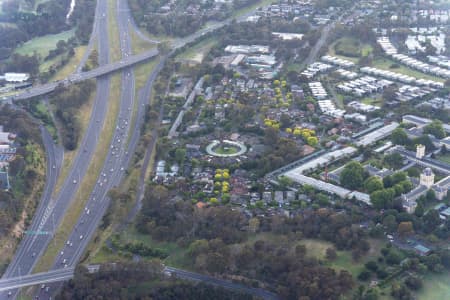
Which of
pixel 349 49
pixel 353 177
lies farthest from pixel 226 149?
pixel 349 49

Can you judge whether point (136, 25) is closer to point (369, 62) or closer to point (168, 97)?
point (168, 97)

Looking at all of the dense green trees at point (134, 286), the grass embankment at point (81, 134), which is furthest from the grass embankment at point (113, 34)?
the dense green trees at point (134, 286)

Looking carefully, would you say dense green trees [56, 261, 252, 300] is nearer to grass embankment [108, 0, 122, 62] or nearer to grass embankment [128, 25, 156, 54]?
grass embankment [108, 0, 122, 62]

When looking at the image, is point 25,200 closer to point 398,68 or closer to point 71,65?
point 71,65

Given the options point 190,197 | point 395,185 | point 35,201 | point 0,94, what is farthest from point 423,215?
point 0,94

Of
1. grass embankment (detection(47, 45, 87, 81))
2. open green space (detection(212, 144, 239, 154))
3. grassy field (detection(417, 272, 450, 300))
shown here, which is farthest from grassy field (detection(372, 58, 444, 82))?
grassy field (detection(417, 272, 450, 300))

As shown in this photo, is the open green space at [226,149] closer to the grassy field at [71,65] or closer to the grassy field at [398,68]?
the grassy field at [71,65]
